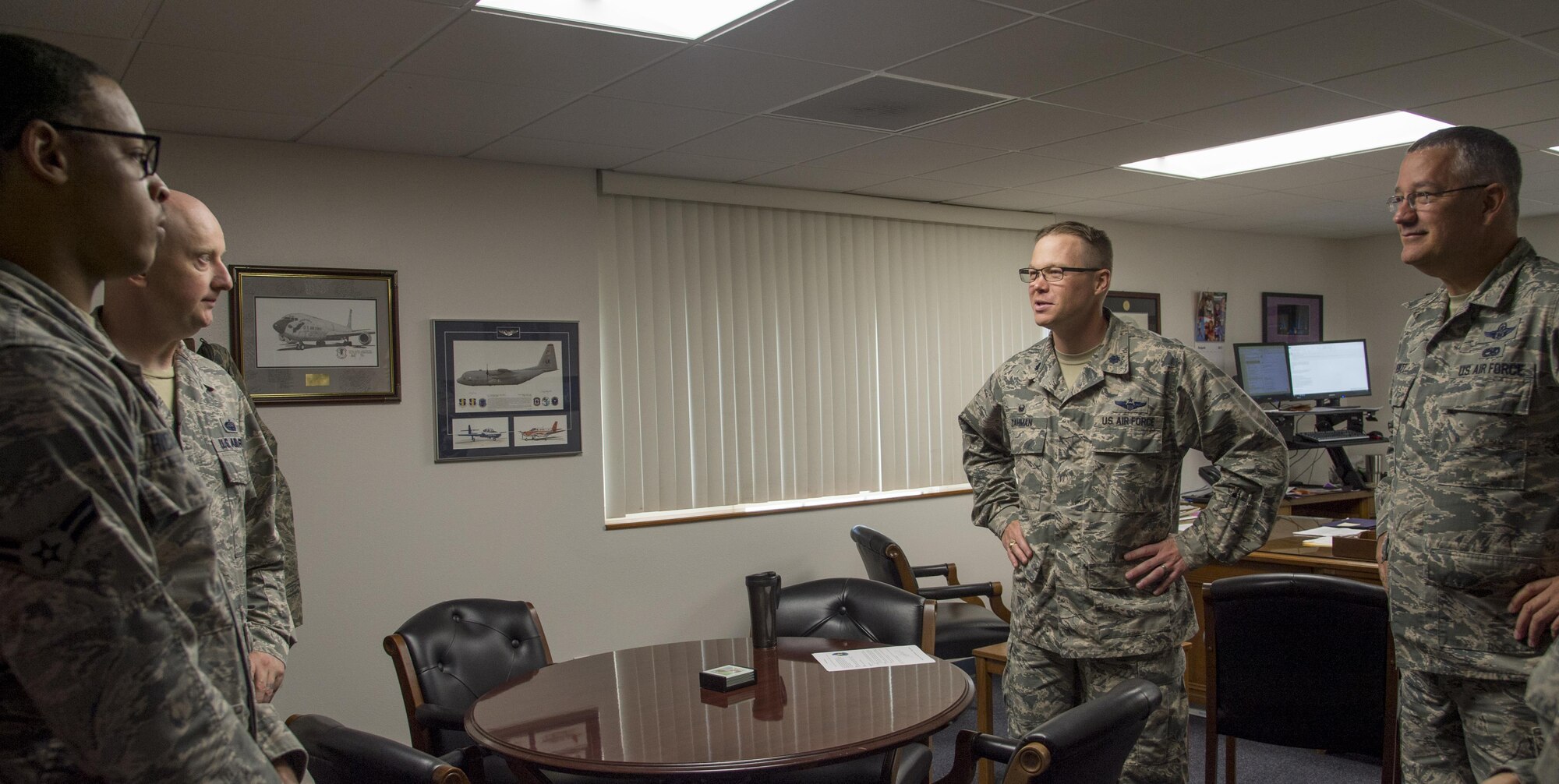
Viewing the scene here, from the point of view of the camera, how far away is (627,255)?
4.60m

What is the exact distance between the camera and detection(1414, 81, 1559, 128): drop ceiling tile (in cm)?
361

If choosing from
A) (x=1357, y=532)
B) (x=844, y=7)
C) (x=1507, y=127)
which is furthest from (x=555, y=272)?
(x=1507, y=127)

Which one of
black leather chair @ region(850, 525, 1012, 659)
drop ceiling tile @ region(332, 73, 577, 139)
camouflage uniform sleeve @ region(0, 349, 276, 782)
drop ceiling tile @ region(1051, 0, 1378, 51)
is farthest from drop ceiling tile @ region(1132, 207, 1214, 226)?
camouflage uniform sleeve @ region(0, 349, 276, 782)

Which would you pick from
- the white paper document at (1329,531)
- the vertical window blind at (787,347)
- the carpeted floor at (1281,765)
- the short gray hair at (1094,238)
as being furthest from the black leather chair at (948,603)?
the short gray hair at (1094,238)

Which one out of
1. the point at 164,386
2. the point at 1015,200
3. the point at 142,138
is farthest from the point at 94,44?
the point at 1015,200

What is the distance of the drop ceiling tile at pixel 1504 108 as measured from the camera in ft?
11.9

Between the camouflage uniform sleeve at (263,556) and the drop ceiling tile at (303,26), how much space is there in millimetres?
985

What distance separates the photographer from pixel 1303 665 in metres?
2.68

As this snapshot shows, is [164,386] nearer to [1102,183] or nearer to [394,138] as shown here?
[394,138]

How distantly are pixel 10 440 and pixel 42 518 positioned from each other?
67mm

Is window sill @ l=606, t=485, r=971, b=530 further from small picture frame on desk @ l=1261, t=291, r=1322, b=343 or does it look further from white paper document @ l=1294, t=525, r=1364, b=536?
small picture frame on desk @ l=1261, t=291, r=1322, b=343

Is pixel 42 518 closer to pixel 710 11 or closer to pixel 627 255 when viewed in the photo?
pixel 710 11

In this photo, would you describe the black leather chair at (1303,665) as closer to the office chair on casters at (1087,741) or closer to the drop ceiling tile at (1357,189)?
the office chair on casters at (1087,741)

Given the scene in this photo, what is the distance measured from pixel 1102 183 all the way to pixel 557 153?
2658mm
